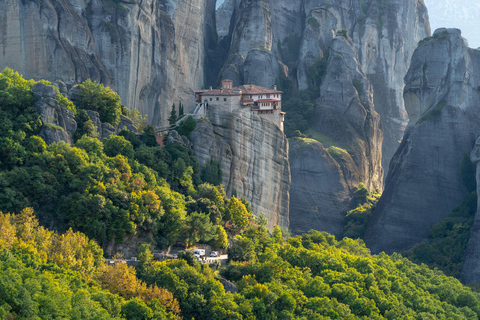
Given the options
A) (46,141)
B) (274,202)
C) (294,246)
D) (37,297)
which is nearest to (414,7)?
(274,202)

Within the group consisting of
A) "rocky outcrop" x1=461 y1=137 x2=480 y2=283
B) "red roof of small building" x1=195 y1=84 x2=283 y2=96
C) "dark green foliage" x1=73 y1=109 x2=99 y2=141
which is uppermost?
"red roof of small building" x1=195 y1=84 x2=283 y2=96

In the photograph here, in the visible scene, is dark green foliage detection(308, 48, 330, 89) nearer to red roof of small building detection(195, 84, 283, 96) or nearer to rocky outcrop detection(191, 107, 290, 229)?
red roof of small building detection(195, 84, 283, 96)

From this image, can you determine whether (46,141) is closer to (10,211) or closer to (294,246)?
(10,211)

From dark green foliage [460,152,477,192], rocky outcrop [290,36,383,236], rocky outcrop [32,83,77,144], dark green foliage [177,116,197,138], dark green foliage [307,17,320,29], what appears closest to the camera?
rocky outcrop [32,83,77,144]

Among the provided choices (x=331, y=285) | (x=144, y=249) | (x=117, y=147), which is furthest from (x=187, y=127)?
(x=144, y=249)

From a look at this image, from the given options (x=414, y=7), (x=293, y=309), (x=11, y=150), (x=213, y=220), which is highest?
(x=414, y=7)

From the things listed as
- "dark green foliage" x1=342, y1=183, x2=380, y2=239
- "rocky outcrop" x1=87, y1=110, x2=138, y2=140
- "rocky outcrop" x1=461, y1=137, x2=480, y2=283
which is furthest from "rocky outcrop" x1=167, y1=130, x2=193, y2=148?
"dark green foliage" x1=342, y1=183, x2=380, y2=239

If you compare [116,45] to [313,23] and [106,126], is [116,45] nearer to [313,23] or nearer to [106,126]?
[106,126]
